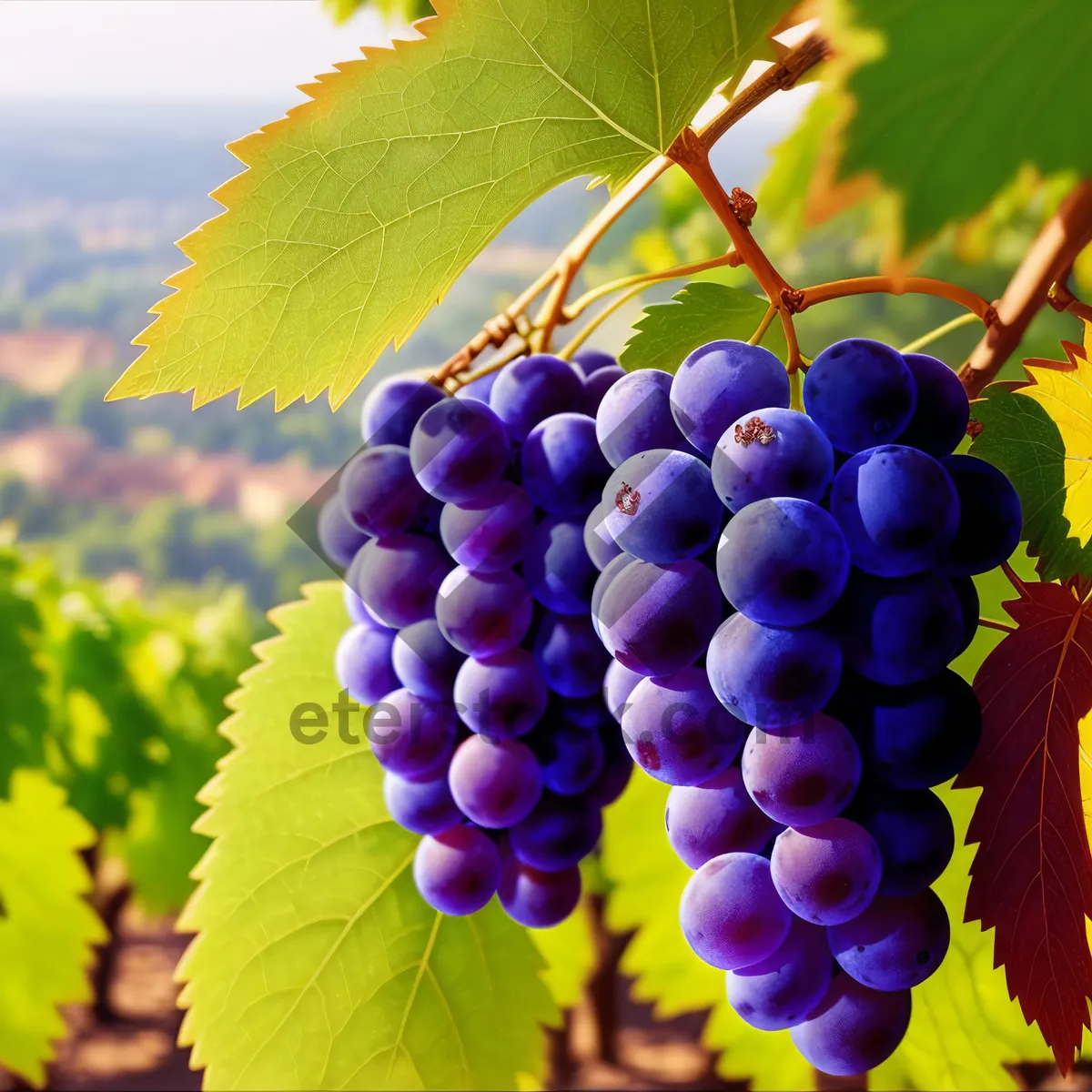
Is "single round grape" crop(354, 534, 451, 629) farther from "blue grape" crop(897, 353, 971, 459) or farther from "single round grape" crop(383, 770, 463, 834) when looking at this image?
"blue grape" crop(897, 353, 971, 459)

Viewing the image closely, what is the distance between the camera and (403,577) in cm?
43

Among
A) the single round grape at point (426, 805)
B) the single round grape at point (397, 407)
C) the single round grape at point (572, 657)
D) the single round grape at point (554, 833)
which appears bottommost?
the single round grape at point (554, 833)

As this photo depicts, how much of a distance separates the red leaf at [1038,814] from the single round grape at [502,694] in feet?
0.56

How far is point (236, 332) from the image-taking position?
0.36m

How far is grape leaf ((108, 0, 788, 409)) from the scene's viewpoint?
0.33m

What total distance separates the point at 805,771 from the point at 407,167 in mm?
248

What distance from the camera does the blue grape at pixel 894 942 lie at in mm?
335

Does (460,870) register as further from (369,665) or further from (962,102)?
(962,102)

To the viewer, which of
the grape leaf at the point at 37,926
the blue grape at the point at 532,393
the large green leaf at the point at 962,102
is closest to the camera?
the large green leaf at the point at 962,102

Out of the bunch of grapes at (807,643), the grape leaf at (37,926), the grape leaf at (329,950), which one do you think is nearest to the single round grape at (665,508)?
the bunch of grapes at (807,643)

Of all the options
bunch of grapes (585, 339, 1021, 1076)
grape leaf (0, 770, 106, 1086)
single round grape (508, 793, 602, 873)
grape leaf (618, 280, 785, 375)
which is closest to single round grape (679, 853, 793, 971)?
bunch of grapes (585, 339, 1021, 1076)

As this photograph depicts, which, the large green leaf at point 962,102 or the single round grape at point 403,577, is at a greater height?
the large green leaf at point 962,102

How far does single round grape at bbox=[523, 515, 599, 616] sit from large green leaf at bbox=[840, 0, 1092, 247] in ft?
0.64

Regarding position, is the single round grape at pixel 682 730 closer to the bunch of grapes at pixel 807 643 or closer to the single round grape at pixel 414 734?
the bunch of grapes at pixel 807 643
